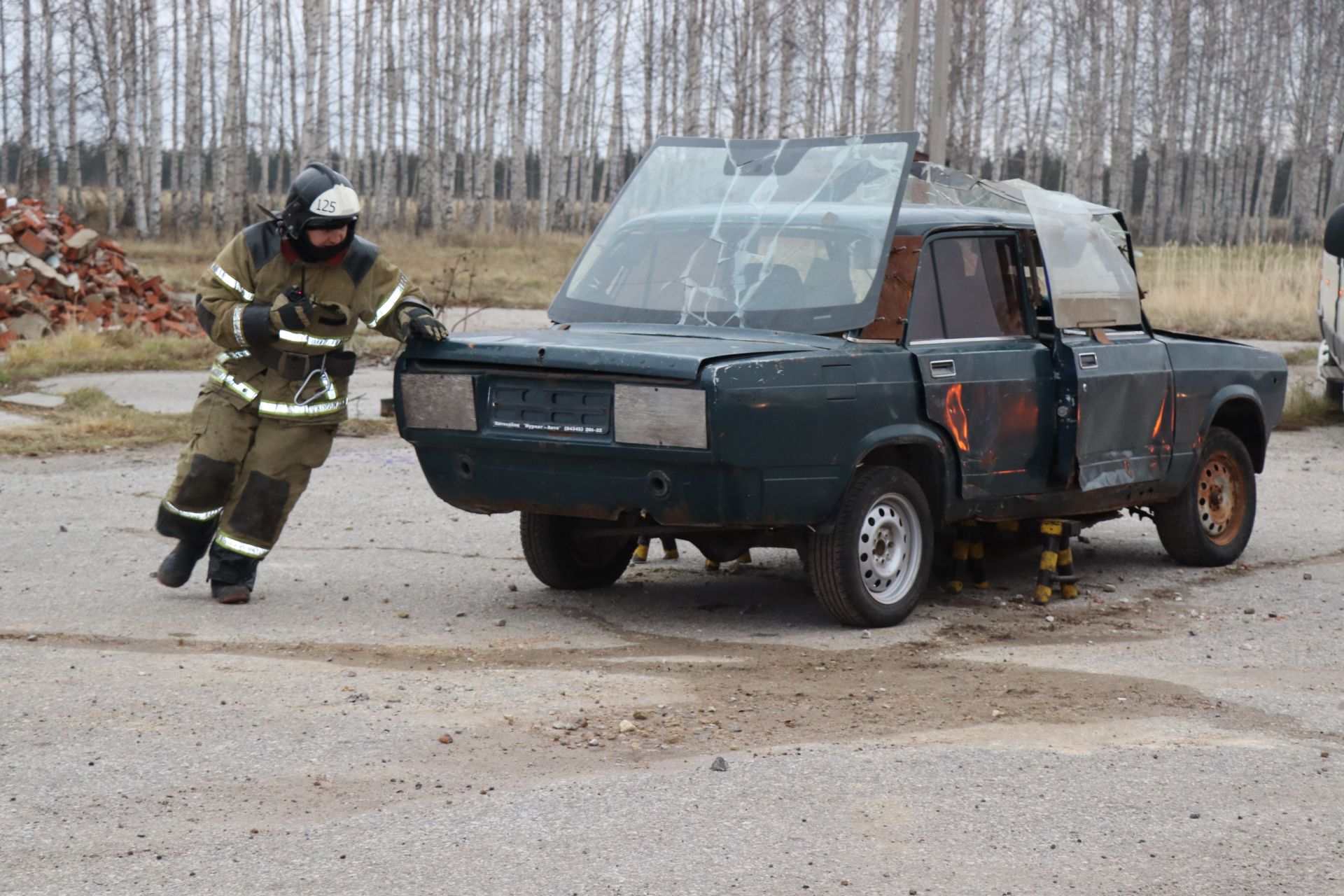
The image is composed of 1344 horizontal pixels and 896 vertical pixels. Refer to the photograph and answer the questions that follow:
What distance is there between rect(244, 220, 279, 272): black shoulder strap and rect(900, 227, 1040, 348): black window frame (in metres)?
2.64

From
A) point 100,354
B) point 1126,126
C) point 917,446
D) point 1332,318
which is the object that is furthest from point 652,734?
point 1126,126

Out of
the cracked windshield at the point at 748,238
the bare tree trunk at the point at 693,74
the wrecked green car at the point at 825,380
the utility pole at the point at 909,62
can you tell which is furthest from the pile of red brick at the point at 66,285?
the bare tree trunk at the point at 693,74

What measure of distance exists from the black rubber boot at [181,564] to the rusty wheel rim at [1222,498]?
4.89 meters

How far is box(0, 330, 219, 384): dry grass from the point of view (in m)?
16.1

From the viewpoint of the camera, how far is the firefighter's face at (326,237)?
6.83 m

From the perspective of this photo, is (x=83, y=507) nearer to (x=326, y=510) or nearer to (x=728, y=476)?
(x=326, y=510)

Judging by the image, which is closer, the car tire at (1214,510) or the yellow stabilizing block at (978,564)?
the yellow stabilizing block at (978,564)

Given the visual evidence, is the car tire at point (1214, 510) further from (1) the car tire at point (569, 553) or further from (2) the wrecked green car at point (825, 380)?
(1) the car tire at point (569, 553)

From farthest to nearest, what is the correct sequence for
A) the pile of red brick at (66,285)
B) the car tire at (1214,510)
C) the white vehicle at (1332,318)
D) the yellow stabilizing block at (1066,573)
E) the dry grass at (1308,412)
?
the pile of red brick at (66,285), the dry grass at (1308,412), the white vehicle at (1332,318), the car tire at (1214,510), the yellow stabilizing block at (1066,573)

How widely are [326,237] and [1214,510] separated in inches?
184

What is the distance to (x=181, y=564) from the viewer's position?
7188 mm

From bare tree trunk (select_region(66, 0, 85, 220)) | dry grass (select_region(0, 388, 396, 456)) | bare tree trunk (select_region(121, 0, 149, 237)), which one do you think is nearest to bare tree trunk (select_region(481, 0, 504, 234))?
bare tree trunk (select_region(121, 0, 149, 237))

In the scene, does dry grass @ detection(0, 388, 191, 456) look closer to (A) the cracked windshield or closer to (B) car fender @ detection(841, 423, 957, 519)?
(A) the cracked windshield

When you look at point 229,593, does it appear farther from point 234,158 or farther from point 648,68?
point 648,68
